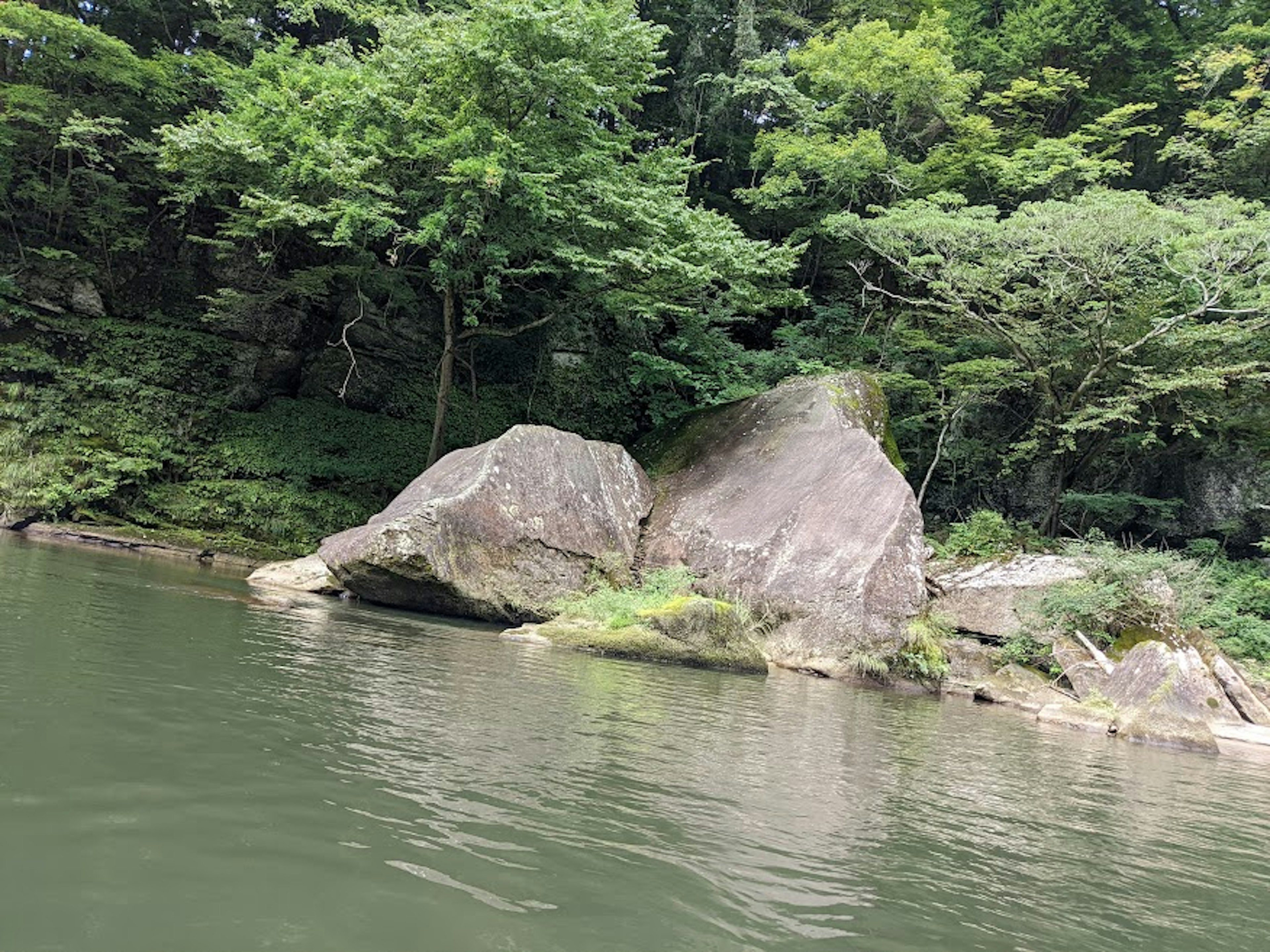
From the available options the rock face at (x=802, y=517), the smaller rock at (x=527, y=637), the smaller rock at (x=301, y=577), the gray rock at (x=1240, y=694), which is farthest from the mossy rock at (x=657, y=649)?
the gray rock at (x=1240, y=694)

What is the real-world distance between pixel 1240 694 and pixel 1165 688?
270cm

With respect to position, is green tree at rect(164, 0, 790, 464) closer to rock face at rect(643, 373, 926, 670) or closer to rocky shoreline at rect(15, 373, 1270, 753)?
rock face at rect(643, 373, 926, 670)

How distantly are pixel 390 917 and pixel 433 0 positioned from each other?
23926 mm

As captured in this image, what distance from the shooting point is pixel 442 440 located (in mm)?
18438

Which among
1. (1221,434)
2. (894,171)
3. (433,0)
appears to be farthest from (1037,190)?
(433,0)

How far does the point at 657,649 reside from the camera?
10.2m

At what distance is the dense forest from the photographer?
1598 cm

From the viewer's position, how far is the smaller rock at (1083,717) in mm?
9602

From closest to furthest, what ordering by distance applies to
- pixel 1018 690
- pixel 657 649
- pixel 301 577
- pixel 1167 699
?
1. pixel 1167 699
2. pixel 657 649
3. pixel 1018 690
4. pixel 301 577

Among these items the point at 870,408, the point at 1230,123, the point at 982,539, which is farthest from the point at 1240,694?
the point at 1230,123

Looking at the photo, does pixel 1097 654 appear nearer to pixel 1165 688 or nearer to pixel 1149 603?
A: pixel 1149 603

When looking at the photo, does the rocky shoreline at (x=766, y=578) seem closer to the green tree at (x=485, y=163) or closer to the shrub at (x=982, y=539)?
the shrub at (x=982, y=539)

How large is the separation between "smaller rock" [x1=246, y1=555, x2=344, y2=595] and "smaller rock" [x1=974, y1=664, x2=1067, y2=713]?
9649mm

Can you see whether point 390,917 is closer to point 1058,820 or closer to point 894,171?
point 1058,820
